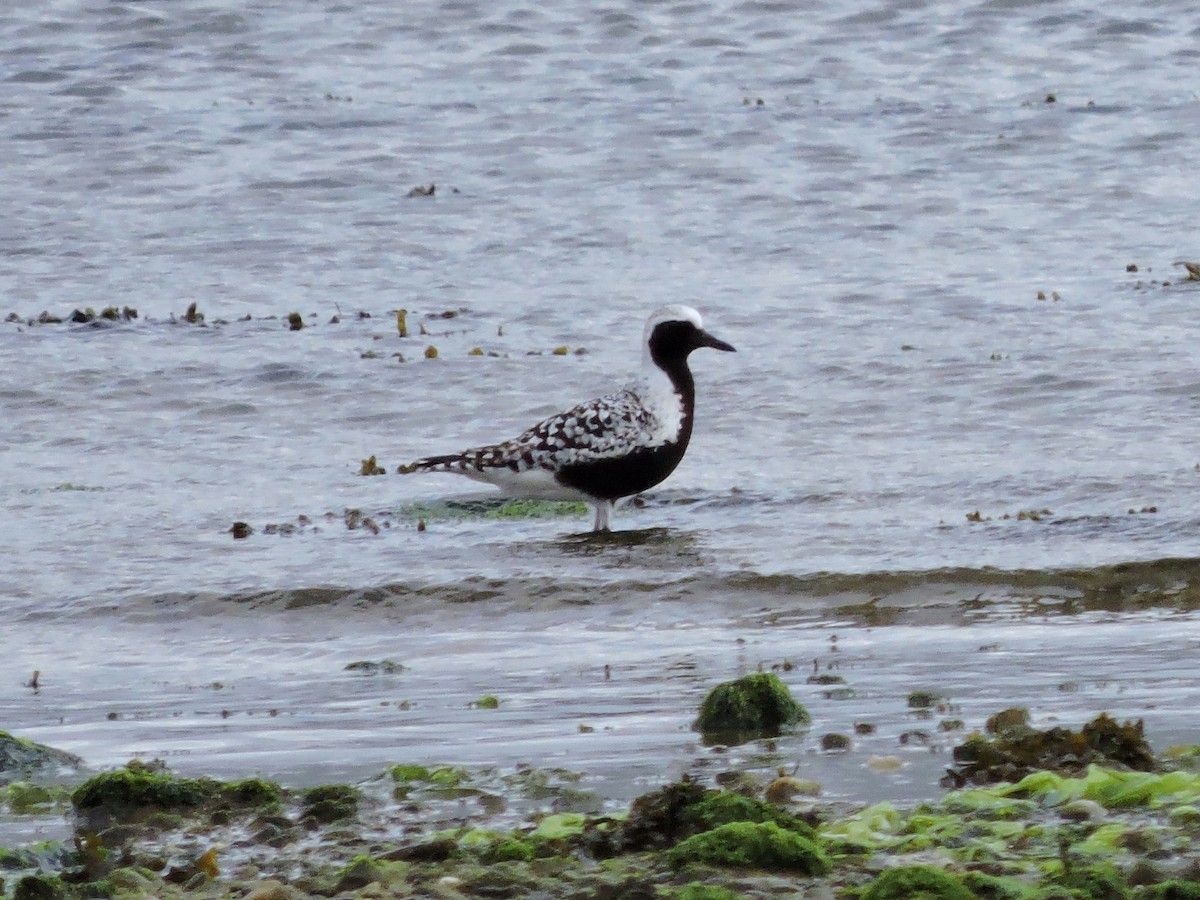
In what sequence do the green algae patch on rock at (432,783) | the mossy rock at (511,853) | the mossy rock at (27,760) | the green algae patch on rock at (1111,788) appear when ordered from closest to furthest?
the mossy rock at (511,853), the green algae patch on rock at (1111,788), the green algae patch on rock at (432,783), the mossy rock at (27,760)

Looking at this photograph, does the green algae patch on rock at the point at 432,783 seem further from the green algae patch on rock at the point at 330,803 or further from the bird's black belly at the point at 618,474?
the bird's black belly at the point at 618,474

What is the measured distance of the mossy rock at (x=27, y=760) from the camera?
5953mm

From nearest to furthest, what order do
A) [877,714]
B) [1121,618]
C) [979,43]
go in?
[877,714] < [1121,618] < [979,43]

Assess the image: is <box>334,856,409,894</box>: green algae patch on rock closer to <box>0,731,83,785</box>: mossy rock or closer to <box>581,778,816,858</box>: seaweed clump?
<box>581,778,816,858</box>: seaweed clump

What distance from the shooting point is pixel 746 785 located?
542 centimetres

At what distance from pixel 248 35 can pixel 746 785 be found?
25.3m

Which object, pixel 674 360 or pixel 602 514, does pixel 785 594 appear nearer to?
pixel 602 514

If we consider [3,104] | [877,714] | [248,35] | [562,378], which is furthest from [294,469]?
[248,35]

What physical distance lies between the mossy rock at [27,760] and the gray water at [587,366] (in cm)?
37

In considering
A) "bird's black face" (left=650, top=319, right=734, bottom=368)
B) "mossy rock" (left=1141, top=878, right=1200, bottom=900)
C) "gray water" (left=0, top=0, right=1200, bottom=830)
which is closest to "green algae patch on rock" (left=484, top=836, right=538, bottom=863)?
"gray water" (left=0, top=0, right=1200, bottom=830)

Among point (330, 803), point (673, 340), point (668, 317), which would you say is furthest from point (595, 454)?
point (330, 803)

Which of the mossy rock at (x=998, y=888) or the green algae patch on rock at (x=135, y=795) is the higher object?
the green algae patch on rock at (x=135, y=795)

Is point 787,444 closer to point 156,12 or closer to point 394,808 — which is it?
point 394,808

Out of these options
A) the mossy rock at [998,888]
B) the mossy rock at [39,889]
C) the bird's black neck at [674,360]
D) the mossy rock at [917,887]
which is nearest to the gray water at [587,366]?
the bird's black neck at [674,360]
